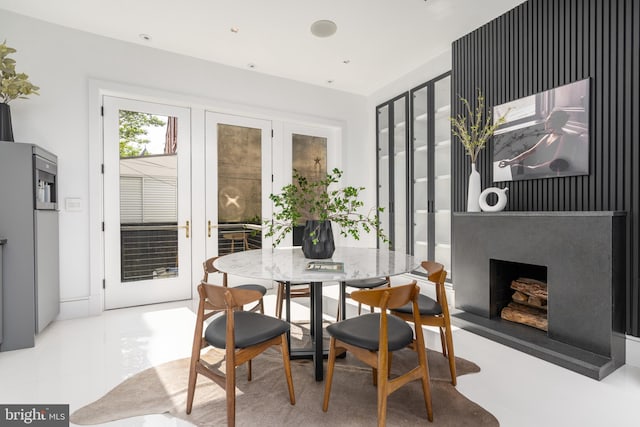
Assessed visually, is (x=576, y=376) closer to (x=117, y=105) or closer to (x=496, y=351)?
(x=496, y=351)

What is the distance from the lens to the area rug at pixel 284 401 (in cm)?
171

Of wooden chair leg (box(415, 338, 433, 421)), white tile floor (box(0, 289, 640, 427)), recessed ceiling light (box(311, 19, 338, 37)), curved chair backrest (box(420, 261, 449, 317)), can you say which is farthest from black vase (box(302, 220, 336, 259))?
recessed ceiling light (box(311, 19, 338, 37))

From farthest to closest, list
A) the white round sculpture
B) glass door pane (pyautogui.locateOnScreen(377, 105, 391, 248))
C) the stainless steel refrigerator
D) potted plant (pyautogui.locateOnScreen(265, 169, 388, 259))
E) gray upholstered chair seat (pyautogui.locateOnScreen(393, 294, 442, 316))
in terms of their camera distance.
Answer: glass door pane (pyautogui.locateOnScreen(377, 105, 391, 248))
the white round sculpture
the stainless steel refrigerator
potted plant (pyautogui.locateOnScreen(265, 169, 388, 259))
gray upholstered chair seat (pyautogui.locateOnScreen(393, 294, 442, 316))

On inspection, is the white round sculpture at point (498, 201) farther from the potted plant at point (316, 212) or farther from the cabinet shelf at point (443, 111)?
the potted plant at point (316, 212)

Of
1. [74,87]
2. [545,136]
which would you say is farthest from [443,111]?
[74,87]

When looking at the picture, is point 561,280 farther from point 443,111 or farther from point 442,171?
point 443,111

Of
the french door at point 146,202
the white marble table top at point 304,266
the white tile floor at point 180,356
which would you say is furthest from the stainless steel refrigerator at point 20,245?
the white marble table top at point 304,266

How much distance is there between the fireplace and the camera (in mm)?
2268

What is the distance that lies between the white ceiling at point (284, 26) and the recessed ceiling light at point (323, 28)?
0.06 meters

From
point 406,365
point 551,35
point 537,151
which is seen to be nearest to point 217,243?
point 406,365

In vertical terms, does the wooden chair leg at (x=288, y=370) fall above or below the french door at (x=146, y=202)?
below

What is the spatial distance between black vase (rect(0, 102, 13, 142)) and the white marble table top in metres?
2.17

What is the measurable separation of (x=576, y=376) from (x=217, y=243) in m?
3.78

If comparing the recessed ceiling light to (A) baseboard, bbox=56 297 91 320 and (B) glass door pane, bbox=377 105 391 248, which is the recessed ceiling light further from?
(A) baseboard, bbox=56 297 91 320
